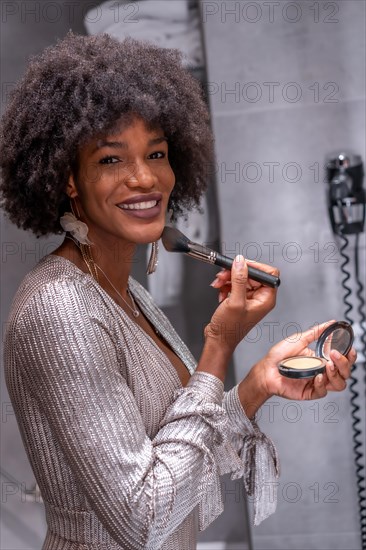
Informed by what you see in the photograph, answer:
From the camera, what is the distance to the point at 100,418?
43.7 inches

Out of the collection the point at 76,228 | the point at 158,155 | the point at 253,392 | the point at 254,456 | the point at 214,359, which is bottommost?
the point at 254,456

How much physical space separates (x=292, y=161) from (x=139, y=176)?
0.98 metres

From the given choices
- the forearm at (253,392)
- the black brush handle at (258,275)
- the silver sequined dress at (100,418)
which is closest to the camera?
the silver sequined dress at (100,418)

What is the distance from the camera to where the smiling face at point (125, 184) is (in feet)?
4.03

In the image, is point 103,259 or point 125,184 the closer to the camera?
point 125,184

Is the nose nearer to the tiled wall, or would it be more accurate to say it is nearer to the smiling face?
the smiling face

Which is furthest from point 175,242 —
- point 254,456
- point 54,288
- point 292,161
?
point 292,161

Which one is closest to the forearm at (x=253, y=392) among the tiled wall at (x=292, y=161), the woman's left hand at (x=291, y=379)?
the woman's left hand at (x=291, y=379)

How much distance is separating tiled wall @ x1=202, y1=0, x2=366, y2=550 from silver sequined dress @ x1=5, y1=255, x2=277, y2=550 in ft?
3.09

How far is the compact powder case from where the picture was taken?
130 centimetres

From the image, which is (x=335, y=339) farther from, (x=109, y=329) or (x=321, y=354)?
(x=109, y=329)

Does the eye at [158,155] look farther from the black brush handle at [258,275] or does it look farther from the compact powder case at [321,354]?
the compact powder case at [321,354]

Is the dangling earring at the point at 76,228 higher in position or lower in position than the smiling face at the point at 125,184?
lower

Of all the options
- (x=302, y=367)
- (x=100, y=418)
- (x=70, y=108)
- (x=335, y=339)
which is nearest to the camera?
(x=100, y=418)
